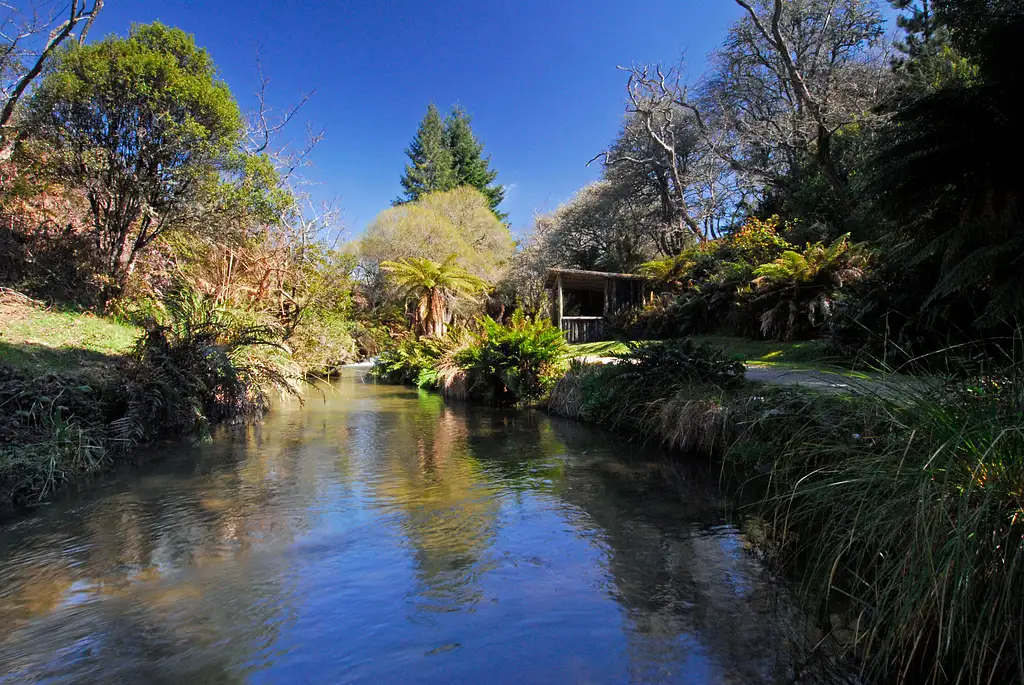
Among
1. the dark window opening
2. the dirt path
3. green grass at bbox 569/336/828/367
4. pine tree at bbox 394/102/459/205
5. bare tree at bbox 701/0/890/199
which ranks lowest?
the dirt path

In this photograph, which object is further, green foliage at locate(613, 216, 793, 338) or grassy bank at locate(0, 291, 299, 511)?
green foliage at locate(613, 216, 793, 338)

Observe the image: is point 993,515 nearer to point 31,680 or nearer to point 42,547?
point 31,680

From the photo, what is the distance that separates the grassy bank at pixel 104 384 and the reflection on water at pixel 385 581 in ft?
1.92

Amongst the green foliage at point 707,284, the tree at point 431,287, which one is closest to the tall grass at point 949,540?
the green foliage at point 707,284

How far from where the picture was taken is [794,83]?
58.4 ft

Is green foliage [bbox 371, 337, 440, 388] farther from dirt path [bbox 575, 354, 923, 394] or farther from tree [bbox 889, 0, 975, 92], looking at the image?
tree [bbox 889, 0, 975, 92]

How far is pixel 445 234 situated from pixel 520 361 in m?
19.5

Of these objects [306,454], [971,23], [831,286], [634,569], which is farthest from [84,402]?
[831,286]

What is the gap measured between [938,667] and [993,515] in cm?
76

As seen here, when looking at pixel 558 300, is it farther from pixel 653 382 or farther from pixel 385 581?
pixel 385 581

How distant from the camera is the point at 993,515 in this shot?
2441 mm

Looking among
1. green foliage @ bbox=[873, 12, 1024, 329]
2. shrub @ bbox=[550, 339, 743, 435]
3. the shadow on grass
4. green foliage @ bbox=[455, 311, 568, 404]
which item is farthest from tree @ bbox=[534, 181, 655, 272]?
green foliage @ bbox=[873, 12, 1024, 329]

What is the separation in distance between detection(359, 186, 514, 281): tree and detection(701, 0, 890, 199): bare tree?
13451 mm

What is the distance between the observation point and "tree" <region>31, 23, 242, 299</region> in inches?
475
